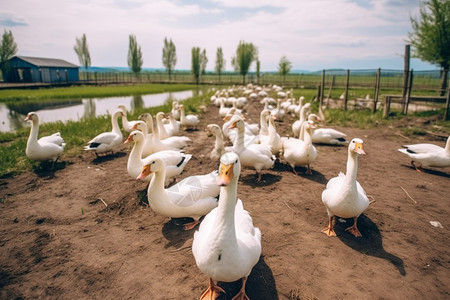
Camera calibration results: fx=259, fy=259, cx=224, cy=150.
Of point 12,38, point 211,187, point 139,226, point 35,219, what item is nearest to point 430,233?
point 211,187

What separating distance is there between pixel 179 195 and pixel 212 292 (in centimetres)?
178

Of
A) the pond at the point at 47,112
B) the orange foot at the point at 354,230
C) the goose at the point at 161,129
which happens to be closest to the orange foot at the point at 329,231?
the orange foot at the point at 354,230

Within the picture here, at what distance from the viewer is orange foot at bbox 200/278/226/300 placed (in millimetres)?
3055

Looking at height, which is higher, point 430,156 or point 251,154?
point 251,154

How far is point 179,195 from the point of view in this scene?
448 centimetres

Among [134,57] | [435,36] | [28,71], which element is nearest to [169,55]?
[134,57]

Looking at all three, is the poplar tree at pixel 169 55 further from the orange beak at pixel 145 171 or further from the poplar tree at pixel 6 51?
the orange beak at pixel 145 171

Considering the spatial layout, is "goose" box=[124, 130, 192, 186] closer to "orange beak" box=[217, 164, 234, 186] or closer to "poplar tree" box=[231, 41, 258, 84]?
"orange beak" box=[217, 164, 234, 186]

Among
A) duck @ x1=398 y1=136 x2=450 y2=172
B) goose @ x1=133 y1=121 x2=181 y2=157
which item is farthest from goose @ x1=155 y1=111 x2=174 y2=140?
duck @ x1=398 y1=136 x2=450 y2=172

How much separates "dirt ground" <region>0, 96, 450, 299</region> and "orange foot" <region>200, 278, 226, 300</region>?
4.9 inches

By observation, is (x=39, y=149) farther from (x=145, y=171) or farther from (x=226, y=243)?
(x=226, y=243)

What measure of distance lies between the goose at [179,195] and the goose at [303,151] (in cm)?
288

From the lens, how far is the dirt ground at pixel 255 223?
3.29m

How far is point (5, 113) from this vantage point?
17.9m
